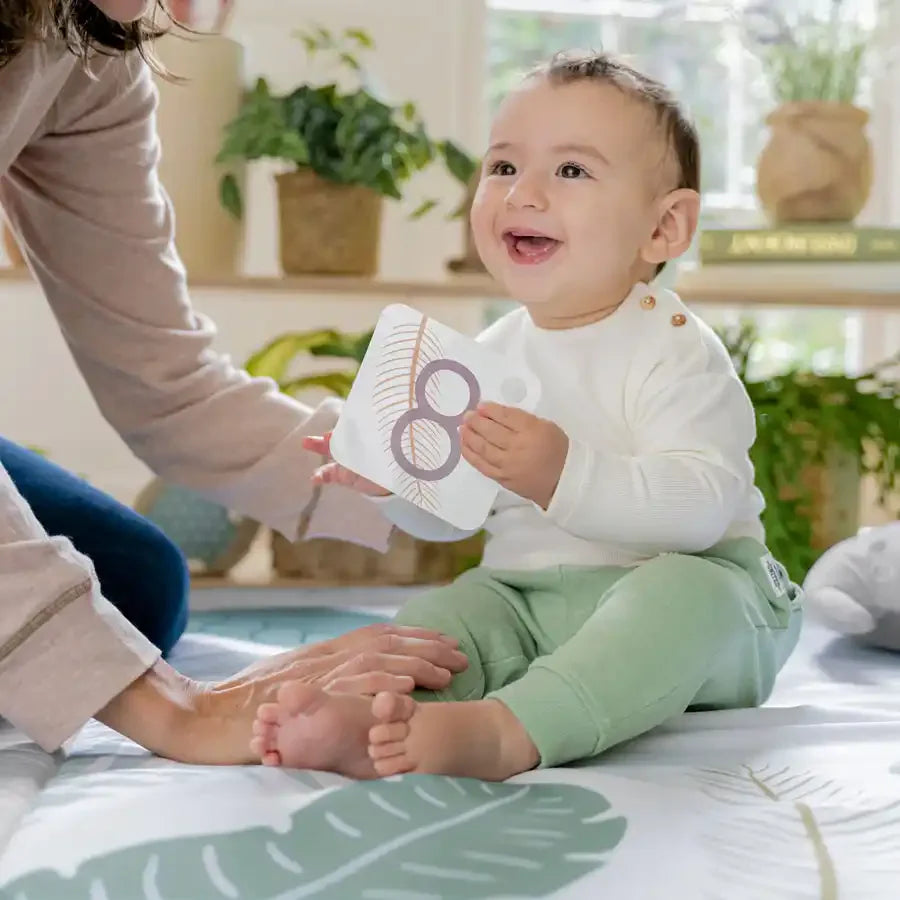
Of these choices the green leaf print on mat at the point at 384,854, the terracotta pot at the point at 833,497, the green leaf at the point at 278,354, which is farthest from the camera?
the green leaf at the point at 278,354

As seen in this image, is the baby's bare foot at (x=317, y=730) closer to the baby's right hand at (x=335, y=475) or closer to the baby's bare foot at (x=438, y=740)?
the baby's bare foot at (x=438, y=740)

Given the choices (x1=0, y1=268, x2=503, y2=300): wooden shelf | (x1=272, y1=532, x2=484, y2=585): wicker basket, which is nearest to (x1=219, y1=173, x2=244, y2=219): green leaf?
(x1=0, y1=268, x2=503, y2=300): wooden shelf

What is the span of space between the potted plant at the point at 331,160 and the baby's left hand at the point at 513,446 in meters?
1.15

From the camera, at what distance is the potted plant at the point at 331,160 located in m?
1.97

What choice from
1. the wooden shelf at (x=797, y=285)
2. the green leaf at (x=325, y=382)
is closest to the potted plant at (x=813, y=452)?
the wooden shelf at (x=797, y=285)

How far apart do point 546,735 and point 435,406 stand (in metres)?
0.26

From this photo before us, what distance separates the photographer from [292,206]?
2.06 meters

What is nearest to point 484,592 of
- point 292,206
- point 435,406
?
point 435,406

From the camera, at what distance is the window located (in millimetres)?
2629

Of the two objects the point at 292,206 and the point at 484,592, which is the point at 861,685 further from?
the point at 292,206

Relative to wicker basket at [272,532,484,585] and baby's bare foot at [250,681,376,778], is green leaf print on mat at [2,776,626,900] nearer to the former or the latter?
baby's bare foot at [250,681,376,778]

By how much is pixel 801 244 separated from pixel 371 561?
34.4 inches

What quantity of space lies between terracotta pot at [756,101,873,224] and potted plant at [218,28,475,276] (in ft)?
1.73

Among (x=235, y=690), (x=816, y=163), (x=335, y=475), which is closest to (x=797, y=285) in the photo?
(x=816, y=163)
